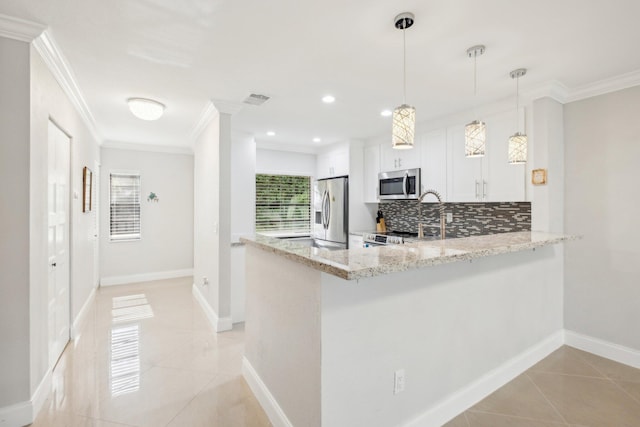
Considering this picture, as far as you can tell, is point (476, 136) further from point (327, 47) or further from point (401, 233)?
point (401, 233)

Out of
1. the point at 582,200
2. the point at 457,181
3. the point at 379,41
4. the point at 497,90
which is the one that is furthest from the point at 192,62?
the point at 582,200

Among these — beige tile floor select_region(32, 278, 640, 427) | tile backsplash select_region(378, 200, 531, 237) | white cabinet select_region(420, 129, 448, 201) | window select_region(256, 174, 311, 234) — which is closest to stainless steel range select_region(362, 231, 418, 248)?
tile backsplash select_region(378, 200, 531, 237)

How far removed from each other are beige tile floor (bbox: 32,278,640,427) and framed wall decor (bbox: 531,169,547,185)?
153 centimetres

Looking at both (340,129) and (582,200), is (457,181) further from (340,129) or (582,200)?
(340,129)

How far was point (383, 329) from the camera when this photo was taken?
1694 mm

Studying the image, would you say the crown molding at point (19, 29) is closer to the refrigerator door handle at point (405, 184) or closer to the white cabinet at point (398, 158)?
the white cabinet at point (398, 158)

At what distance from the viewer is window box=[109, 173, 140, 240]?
17.9 ft

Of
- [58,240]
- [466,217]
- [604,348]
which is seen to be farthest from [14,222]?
[604,348]

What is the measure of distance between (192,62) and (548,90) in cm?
295

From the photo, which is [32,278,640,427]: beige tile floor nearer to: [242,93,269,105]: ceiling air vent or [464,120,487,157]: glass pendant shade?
[464,120,487,157]: glass pendant shade

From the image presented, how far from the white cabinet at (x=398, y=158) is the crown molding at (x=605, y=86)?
1.62 m

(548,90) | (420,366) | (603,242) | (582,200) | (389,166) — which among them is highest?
(548,90)

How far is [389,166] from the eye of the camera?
463 centimetres

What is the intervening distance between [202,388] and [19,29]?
2.57 meters
